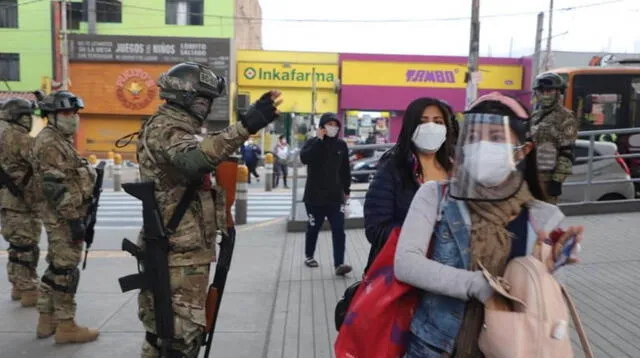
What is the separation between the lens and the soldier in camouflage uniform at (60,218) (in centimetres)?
450

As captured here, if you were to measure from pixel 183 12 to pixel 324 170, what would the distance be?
94.0 ft

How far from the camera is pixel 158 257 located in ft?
9.58

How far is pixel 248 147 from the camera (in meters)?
19.4

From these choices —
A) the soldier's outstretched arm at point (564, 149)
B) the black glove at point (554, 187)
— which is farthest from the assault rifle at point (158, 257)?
the soldier's outstretched arm at point (564, 149)

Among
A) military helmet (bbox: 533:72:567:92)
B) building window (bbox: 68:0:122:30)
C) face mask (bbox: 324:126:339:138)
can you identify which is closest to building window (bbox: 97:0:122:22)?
building window (bbox: 68:0:122:30)

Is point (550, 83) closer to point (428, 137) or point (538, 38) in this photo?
point (428, 137)

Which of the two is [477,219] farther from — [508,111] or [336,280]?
[336,280]

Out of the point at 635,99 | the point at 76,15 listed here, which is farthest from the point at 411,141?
the point at 76,15

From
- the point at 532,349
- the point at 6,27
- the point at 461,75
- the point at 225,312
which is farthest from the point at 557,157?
the point at 6,27

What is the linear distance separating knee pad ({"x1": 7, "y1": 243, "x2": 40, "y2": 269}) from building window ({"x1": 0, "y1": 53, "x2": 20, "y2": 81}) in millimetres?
29544

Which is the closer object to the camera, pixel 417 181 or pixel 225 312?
pixel 417 181

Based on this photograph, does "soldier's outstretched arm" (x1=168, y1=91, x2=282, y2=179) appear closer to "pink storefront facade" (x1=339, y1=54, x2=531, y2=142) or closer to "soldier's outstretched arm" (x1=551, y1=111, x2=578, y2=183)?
"soldier's outstretched arm" (x1=551, y1=111, x2=578, y2=183)

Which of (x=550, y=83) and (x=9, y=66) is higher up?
(x=9, y=66)

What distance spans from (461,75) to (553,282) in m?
29.3
